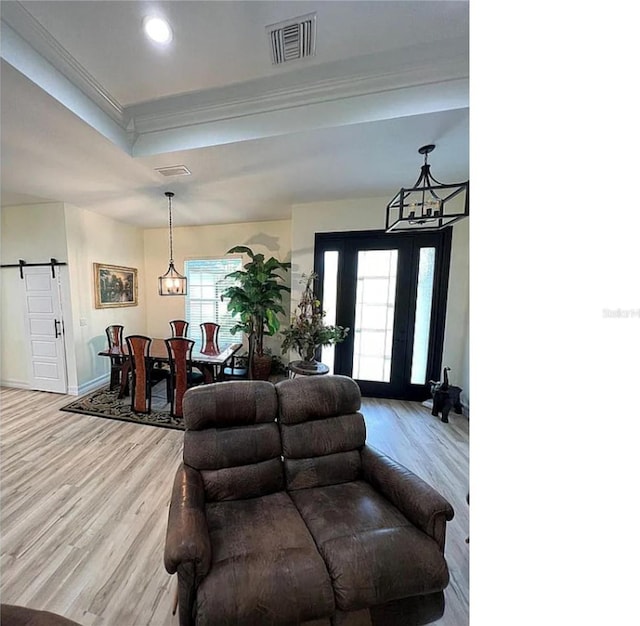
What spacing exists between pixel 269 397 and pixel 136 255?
526cm

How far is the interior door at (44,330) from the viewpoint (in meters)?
4.14

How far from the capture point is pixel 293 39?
179cm

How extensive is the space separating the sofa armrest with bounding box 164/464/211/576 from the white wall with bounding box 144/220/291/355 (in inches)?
151

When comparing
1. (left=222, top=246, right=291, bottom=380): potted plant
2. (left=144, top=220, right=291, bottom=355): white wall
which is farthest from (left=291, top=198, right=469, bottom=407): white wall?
(left=144, top=220, right=291, bottom=355): white wall

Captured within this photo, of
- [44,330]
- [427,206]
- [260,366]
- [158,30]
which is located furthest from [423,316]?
[44,330]

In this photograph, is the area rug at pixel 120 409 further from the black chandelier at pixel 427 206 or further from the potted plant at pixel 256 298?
the black chandelier at pixel 427 206

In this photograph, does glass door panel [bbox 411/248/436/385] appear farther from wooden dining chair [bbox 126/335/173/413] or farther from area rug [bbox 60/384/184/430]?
wooden dining chair [bbox 126/335/173/413]

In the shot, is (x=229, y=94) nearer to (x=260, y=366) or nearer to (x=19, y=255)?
(x=260, y=366)

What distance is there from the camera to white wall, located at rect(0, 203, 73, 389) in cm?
405

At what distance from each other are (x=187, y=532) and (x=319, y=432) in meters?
0.87
